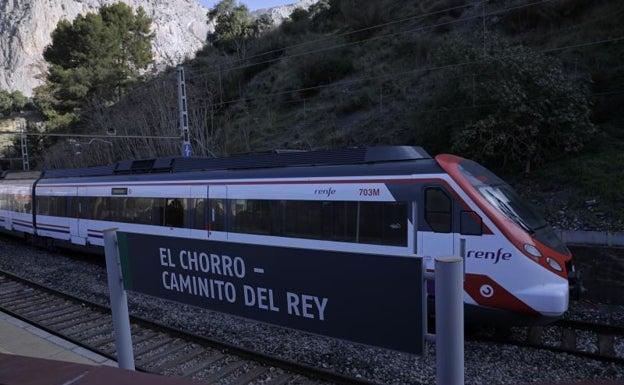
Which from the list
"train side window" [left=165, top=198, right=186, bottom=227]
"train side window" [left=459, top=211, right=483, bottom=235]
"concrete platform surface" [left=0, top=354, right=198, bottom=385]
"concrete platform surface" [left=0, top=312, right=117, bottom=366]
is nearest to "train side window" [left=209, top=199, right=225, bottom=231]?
"train side window" [left=165, top=198, right=186, bottom=227]

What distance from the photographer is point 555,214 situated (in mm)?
12445

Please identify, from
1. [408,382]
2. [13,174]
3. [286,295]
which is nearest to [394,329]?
[286,295]

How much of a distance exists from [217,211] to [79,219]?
6762mm

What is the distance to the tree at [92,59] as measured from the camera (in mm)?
44156

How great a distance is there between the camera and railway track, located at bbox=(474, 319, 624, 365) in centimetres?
657

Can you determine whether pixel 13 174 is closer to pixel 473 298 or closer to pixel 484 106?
pixel 484 106

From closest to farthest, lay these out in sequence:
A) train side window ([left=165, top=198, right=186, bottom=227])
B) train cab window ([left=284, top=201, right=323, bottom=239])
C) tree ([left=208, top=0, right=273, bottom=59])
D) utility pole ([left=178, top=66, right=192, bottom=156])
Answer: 1. train cab window ([left=284, top=201, right=323, bottom=239])
2. train side window ([left=165, top=198, right=186, bottom=227])
3. utility pole ([left=178, top=66, right=192, bottom=156])
4. tree ([left=208, top=0, right=273, bottom=59])

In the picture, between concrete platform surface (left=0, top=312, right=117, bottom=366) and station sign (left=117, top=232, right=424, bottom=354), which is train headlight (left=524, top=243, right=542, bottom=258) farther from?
concrete platform surface (left=0, top=312, right=117, bottom=366)

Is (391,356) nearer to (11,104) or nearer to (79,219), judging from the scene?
(79,219)

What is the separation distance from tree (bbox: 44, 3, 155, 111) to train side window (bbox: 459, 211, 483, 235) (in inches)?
1691

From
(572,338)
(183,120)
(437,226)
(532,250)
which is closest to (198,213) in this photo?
(437,226)

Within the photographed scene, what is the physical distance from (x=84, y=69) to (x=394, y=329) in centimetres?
4834

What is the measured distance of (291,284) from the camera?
265 cm

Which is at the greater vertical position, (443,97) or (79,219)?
(443,97)
